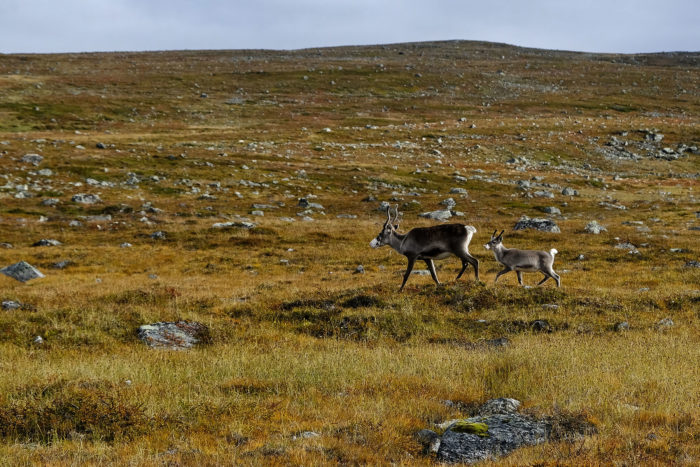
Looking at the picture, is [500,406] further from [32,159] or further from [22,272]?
[32,159]

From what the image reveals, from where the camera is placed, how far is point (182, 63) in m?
123

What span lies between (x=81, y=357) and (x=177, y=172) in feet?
121

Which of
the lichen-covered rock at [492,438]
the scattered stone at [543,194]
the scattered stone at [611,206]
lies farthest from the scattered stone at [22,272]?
the scattered stone at [611,206]

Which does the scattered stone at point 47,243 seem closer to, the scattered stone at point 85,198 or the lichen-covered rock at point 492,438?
the scattered stone at point 85,198

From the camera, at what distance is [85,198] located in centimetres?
3703

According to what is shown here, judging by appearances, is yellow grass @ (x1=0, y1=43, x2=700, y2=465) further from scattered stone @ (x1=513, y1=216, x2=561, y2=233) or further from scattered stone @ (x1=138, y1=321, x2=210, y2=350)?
scattered stone @ (x1=513, y1=216, x2=561, y2=233)

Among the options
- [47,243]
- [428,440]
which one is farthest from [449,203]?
[428,440]

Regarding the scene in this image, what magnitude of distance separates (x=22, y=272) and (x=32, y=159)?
28.1 m

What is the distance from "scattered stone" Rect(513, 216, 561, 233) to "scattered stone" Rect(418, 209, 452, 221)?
5130 millimetres

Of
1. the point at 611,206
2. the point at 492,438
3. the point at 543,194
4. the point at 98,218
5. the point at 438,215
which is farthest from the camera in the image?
the point at 543,194

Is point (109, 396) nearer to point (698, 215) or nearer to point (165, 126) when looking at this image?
point (698, 215)

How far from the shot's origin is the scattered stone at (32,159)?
43506mm

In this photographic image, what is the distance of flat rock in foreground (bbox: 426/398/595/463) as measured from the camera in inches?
226

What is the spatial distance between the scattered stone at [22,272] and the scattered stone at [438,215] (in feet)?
78.2
